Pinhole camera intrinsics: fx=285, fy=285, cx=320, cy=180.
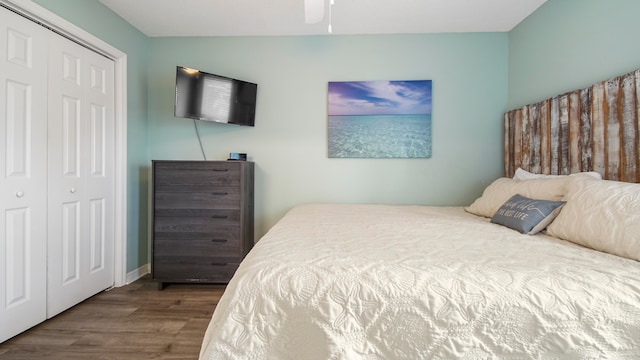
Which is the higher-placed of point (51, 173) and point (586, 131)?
point (586, 131)

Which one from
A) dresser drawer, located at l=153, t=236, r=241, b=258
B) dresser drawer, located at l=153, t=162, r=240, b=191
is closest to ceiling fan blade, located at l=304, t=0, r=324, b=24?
dresser drawer, located at l=153, t=162, r=240, b=191

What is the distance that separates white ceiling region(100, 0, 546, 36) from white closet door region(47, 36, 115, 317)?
613 mm

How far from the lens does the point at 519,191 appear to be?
6.18 ft

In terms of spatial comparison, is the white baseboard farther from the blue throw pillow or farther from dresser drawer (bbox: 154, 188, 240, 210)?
the blue throw pillow

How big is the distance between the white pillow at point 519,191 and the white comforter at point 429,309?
2.17 feet

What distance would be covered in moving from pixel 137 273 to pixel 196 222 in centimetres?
91

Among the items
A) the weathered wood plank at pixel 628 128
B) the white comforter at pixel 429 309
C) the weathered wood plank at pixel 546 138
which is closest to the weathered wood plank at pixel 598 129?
the weathered wood plank at pixel 628 128

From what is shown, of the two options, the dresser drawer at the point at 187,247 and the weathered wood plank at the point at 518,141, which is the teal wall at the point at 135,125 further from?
the weathered wood plank at the point at 518,141

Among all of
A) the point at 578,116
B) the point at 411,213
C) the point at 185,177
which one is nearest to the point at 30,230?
the point at 185,177

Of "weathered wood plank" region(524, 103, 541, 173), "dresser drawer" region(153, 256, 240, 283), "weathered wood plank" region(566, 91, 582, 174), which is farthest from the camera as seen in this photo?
"dresser drawer" region(153, 256, 240, 283)

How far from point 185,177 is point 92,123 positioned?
788mm

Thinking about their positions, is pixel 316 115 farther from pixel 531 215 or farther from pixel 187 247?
pixel 531 215

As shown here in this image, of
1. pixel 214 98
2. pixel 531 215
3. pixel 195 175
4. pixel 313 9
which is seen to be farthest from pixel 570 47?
pixel 195 175

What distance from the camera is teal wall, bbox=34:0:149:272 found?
94.4 inches
